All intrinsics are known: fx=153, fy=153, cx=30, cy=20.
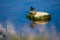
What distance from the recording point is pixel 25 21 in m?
1.50

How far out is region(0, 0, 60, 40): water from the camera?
150 cm

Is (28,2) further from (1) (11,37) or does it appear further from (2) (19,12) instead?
(1) (11,37)

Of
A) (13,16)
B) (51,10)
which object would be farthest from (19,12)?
(51,10)

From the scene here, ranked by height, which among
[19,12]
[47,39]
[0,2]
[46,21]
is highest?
[0,2]

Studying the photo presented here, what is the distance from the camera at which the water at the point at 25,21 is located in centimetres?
150

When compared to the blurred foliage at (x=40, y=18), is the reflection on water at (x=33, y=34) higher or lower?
lower

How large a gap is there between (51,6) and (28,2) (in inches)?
9.0

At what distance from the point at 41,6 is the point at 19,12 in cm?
22

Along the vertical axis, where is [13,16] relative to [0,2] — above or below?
below

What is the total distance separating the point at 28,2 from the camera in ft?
4.95

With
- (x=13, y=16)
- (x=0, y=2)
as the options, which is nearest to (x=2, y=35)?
(x=13, y=16)

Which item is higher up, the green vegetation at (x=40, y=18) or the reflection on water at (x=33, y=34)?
the green vegetation at (x=40, y=18)

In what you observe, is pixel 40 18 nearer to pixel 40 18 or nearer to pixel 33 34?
pixel 40 18

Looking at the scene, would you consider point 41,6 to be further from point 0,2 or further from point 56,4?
point 0,2
